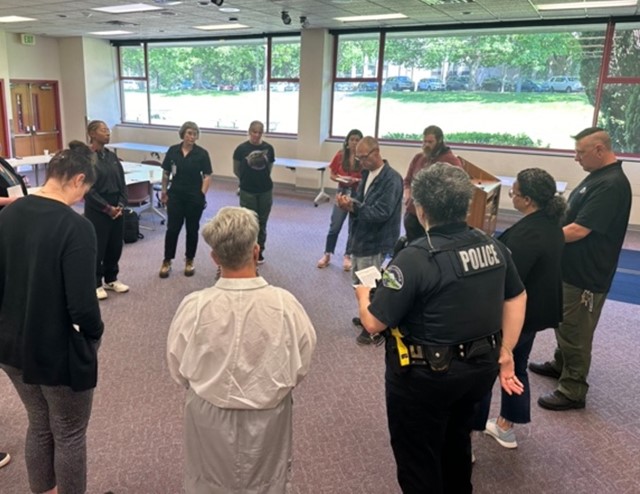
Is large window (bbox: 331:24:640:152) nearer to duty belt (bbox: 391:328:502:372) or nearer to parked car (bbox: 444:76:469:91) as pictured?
parked car (bbox: 444:76:469:91)

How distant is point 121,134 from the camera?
1212 centimetres

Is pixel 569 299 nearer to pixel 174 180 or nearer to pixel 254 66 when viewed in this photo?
pixel 174 180

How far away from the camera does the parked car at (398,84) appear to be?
887 centimetres

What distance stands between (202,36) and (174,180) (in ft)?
22.7

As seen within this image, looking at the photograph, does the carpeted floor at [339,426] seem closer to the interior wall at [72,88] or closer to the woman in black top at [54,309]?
the woman in black top at [54,309]

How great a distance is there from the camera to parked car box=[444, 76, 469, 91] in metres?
8.41

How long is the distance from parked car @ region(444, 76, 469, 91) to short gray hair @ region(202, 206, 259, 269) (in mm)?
7823

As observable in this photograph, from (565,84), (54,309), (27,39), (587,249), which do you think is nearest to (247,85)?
(27,39)

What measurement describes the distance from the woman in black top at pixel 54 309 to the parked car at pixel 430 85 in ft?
25.4

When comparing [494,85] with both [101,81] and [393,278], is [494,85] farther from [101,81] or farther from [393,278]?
→ [101,81]

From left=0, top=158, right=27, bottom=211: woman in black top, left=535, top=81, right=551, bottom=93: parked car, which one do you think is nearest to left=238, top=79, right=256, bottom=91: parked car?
left=535, top=81, right=551, bottom=93: parked car

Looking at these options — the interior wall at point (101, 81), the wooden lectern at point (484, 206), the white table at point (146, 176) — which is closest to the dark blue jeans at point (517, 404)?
the wooden lectern at point (484, 206)

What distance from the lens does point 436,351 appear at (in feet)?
5.41

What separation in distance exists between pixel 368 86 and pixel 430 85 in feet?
3.70
